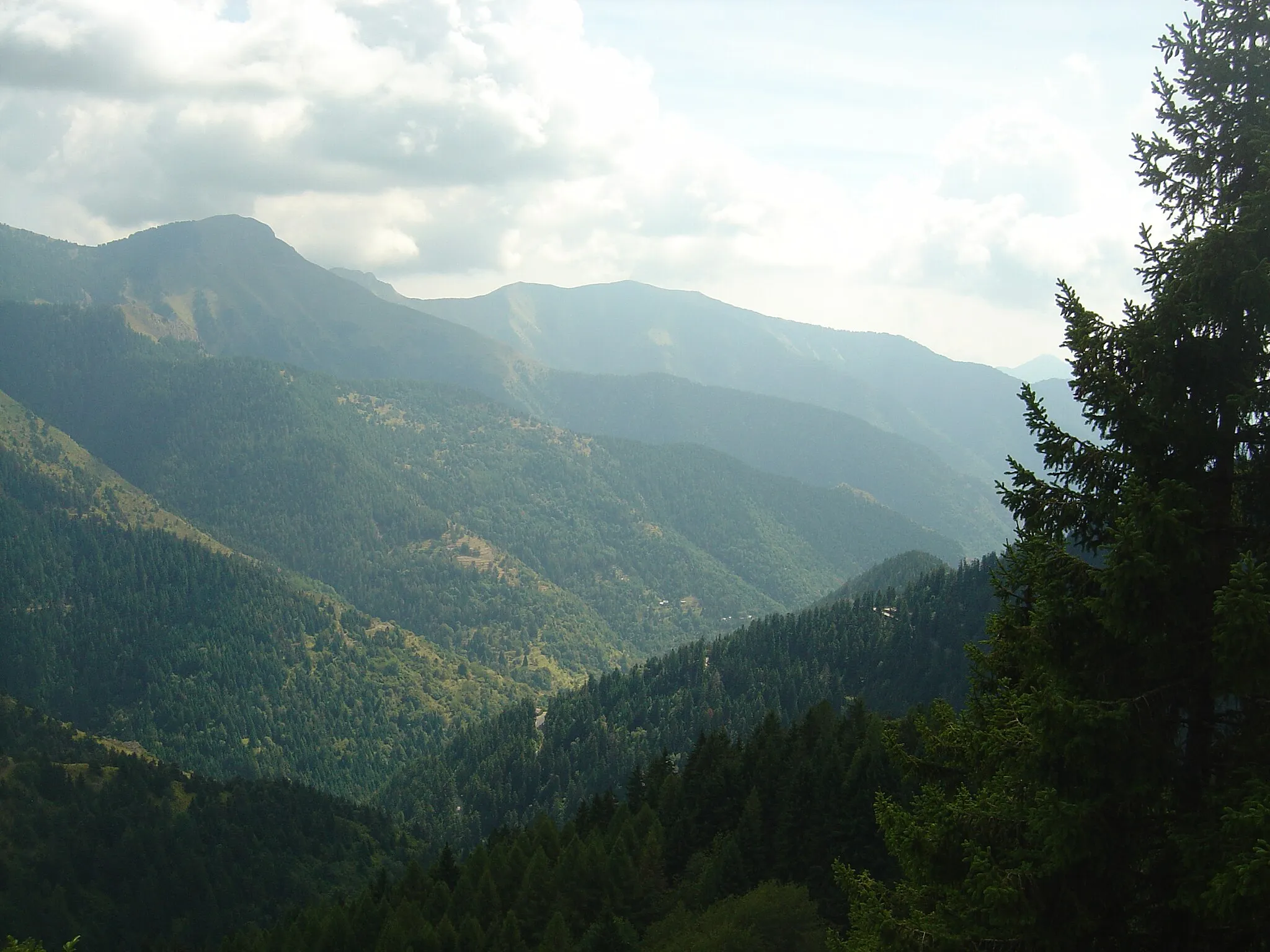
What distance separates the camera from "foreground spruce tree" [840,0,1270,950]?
14523 mm

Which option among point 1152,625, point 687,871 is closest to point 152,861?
point 687,871

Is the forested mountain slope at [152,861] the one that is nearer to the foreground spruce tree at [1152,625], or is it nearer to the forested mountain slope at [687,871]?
the forested mountain slope at [687,871]

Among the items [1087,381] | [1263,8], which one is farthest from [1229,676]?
[1263,8]

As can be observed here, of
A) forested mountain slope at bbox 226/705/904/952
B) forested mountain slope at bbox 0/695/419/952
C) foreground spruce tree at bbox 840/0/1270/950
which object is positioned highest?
foreground spruce tree at bbox 840/0/1270/950

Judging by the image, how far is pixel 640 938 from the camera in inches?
2625

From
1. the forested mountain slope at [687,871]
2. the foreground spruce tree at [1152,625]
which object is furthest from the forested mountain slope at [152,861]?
the foreground spruce tree at [1152,625]

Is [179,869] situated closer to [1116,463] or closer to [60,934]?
[60,934]

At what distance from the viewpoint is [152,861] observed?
177m

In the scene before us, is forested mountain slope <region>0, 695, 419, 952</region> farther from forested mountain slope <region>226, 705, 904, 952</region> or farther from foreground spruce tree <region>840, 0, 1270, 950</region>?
foreground spruce tree <region>840, 0, 1270, 950</region>

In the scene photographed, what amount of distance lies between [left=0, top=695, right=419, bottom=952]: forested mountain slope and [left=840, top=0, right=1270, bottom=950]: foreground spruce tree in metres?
170

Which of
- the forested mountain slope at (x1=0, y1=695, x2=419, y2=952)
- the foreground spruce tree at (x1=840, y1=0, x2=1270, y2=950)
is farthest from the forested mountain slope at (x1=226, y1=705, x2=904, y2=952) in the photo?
the forested mountain slope at (x1=0, y1=695, x2=419, y2=952)

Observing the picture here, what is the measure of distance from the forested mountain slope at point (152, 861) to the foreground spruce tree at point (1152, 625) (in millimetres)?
169758

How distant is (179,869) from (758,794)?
144 meters

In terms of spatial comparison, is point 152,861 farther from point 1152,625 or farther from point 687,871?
point 1152,625
